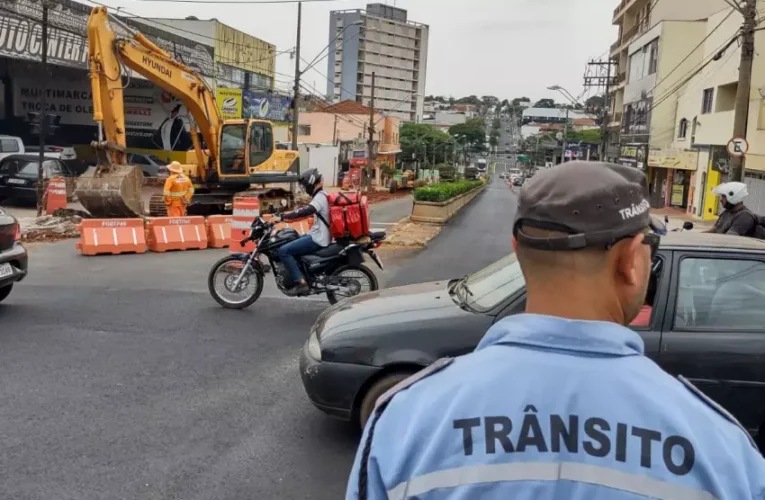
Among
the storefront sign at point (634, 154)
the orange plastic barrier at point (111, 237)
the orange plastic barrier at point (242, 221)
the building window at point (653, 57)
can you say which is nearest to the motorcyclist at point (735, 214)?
the orange plastic barrier at point (242, 221)

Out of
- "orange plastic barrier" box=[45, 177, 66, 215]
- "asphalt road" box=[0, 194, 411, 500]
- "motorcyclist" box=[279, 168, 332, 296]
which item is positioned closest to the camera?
"asphalt road" box=[0, 194, 411, 500]

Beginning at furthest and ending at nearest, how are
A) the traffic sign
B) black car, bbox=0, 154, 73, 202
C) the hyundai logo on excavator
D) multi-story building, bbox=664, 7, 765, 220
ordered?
multi-story building, bbox=664, 7, 765, 220 < black car, bbox=0, 154, 73, 202 < the hyundai logo on excavator < the traffic sign

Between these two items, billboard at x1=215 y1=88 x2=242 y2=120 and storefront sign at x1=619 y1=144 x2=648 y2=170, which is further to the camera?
storefront sign at x1=619 y1=144 x2=648 y2=170

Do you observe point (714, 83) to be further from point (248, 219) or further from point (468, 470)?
point (468, 470)

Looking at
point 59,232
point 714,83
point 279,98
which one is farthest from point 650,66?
point 59,232

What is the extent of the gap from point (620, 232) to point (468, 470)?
50 centimetres

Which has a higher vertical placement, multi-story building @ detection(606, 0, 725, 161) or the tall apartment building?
the tall apartment building

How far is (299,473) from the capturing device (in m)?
4.68

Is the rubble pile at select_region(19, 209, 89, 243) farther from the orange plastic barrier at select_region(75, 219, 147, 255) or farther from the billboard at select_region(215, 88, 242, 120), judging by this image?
the billboard at select_region(215, 88, 242, 120)

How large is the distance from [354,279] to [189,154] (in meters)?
14.6

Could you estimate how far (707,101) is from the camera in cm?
3675

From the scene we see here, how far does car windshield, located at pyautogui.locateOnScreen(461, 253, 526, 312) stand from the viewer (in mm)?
4909

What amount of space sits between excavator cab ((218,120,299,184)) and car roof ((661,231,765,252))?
17653mm

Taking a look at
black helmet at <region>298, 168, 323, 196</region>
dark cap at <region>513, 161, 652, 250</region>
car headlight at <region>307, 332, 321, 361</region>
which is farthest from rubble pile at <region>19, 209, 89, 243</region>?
dark cap at <region>513, 161, 652, 250</region>
